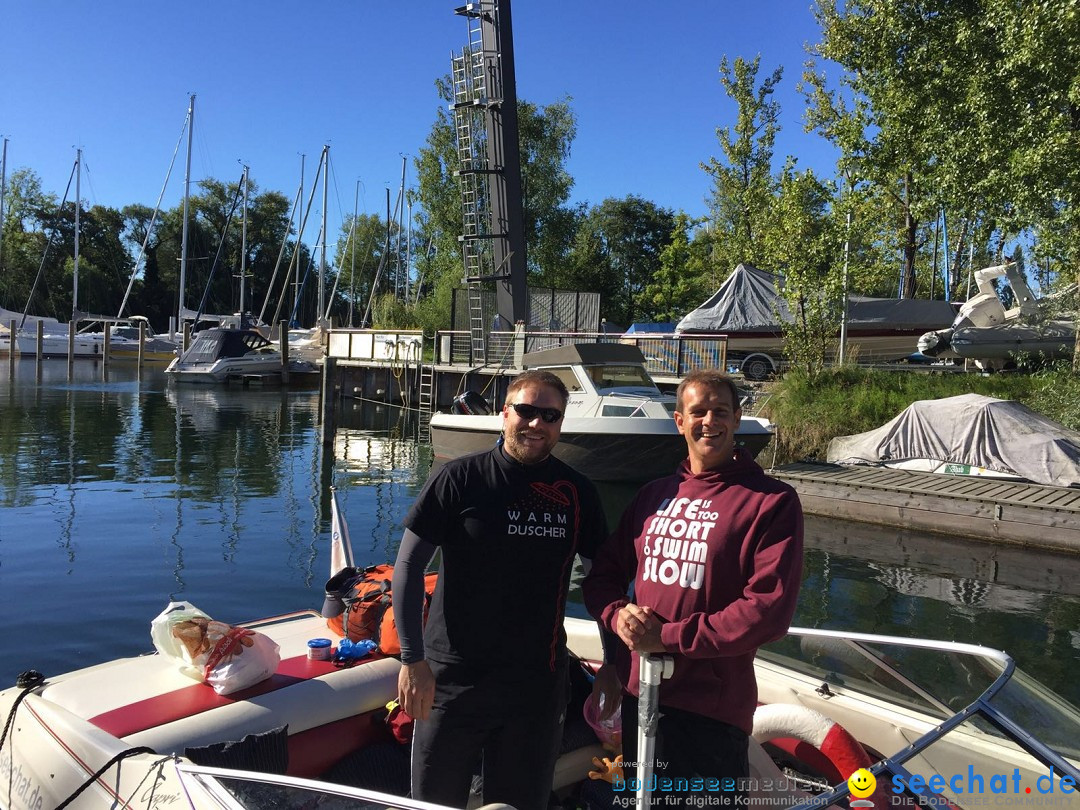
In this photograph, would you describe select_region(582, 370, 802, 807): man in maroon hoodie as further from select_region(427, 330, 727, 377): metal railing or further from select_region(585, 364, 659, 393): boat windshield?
select_region(427, 330, 727, 377): metal railing

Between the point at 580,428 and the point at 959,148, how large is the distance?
8641mm

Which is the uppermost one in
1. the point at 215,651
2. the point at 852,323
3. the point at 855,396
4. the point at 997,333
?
the point at 852,323

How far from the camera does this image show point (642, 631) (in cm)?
210

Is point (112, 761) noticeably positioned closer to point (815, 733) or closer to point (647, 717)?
point (647, 717)

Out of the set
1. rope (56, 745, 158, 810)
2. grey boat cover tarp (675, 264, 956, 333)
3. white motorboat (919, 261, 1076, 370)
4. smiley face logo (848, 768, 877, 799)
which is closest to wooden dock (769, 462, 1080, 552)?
white motorboat (919, 261, 1076, 370)

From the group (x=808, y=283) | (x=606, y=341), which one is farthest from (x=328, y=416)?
(x=808, y=283)

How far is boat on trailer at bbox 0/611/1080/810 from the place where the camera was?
7.27 feet

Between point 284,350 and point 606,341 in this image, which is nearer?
point 606,341

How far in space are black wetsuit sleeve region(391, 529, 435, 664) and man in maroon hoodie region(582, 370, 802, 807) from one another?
60 cm

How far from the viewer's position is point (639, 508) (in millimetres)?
2379

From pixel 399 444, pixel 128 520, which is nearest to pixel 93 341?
pixel 399 444

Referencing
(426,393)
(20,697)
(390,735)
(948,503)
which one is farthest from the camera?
(426,393)

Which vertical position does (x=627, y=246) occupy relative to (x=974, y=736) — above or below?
above

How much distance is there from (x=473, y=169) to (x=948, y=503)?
57.4 feet
